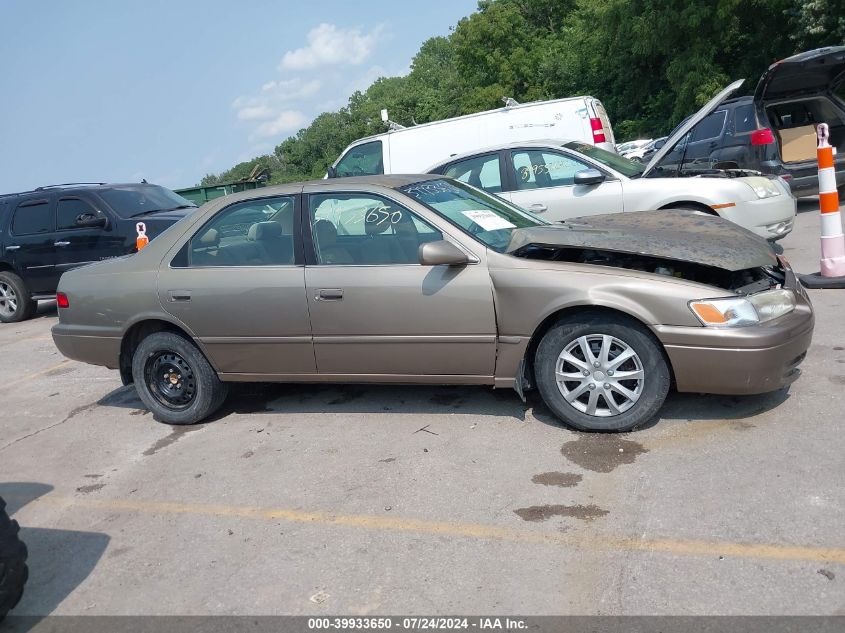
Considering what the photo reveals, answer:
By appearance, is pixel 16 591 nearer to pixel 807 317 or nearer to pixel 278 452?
pixel 278 452

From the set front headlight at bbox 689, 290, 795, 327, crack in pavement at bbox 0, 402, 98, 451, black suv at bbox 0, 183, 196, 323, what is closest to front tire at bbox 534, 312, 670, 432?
front headlight at bbox 689, 290, 795, 327

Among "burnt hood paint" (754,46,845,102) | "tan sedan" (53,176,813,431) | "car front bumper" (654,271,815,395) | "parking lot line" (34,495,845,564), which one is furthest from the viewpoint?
"burnt hood paint" (754,46,845,102)

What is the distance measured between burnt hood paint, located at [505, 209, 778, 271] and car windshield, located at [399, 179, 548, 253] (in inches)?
6.6

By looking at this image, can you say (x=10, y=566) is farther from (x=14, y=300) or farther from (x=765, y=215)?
(x=14, y=300)

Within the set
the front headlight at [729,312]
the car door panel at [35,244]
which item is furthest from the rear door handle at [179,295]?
the car door panel at [35,244]

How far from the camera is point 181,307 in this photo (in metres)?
5.36

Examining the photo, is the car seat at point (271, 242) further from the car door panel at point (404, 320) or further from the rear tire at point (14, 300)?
the rear tire at point (14, 300)

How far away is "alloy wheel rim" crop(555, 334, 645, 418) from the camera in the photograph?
4.41 metres

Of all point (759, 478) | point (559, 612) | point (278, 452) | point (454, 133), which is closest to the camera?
point (559, 612)

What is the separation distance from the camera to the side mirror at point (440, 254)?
4.59m

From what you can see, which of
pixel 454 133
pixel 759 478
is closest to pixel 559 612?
pixel 759 478

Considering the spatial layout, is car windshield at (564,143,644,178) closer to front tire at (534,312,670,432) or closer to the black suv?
front tire at (534,312,670,432)

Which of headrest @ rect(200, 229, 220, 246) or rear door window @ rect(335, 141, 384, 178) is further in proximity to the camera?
rear door window @ rect(335, 141, 384, 178)

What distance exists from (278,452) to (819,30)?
22.6m
